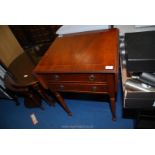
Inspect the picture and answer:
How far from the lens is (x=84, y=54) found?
3.27 ft

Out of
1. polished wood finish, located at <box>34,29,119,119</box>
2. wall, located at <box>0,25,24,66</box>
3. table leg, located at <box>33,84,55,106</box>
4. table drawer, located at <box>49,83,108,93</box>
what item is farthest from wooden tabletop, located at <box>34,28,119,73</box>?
wall, located at <box>0,25,24,66</box>

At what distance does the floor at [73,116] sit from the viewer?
4.54 feet

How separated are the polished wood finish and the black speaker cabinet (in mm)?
97

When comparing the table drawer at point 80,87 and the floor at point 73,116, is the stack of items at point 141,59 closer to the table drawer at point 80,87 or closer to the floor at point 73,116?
the table drawer at point 80,87

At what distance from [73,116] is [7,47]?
0.99 m

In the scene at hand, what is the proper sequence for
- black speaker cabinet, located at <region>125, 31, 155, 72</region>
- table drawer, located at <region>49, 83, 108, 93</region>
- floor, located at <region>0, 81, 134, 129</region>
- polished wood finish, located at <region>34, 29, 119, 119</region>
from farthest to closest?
floor, located at <region>0, 81, 134, 129</region>
table drawer, located at <region>49, 83, 108, 93</region>
polished wood finish, located at <region>34, 29, 119, 119</region>
black speaker cabinet, located at <region>125, 31, 155, 72</region>

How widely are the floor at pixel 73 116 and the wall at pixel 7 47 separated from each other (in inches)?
22.1

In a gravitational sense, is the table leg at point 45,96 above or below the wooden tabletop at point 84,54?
below

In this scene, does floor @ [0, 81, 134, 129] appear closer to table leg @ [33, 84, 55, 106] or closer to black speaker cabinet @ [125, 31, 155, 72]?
table leg @ [33, 84, 55, 106]

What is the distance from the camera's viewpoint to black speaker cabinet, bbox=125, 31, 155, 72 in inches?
30.5

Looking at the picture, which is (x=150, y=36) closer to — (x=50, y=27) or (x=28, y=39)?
(x=50, y=27)

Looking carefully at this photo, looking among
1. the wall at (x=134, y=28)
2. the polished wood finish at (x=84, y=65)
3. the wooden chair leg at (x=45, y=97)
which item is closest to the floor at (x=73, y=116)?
the wooden chair leg at (x=45, y=97)
